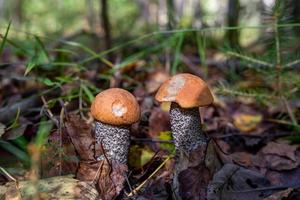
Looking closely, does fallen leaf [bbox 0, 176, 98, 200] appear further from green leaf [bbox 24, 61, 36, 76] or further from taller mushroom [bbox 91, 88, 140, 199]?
green leaf [bbox 24, 61, 36, 76]

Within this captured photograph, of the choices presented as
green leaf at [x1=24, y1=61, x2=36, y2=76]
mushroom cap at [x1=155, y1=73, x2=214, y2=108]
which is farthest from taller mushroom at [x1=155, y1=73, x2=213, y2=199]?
green leaf at [x1=24, y1=61, x2=36, y2=76]

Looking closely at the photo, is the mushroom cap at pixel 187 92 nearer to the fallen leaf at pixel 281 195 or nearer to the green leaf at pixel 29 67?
the fallen leaf at pixel 281 195

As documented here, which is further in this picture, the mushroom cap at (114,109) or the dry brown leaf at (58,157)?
Answer: the dry brown leaf at (58,157)

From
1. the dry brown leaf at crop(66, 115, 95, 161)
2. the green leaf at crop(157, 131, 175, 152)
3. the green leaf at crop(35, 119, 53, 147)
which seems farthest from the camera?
the green leaf at crop(157, 131, 175, 152)

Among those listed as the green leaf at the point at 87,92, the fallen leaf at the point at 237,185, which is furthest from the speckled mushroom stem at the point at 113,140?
the green leaf at the point at 87,92

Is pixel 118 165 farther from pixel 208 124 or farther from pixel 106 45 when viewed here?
pixel 106 45

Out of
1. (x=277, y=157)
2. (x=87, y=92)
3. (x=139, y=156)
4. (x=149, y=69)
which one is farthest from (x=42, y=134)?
(x=149, y=69)
